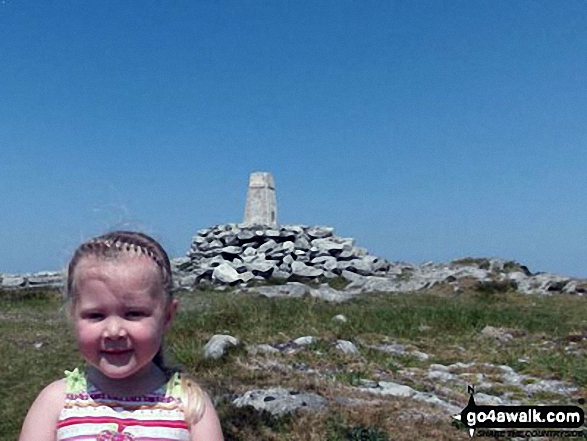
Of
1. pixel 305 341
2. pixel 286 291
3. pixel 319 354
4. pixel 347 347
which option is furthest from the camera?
pixel 286 291

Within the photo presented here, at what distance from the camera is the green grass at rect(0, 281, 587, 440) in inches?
196

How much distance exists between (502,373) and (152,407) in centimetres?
602

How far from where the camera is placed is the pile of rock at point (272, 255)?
19.8 meters

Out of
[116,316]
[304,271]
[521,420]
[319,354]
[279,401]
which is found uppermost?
[304,271]

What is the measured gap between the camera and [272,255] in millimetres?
20906

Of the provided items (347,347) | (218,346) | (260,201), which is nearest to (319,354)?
(347,347)

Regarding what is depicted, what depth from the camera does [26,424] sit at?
2.31 meters

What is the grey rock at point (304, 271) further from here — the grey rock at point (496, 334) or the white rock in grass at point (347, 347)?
the white rock in grass at point (347, 347)

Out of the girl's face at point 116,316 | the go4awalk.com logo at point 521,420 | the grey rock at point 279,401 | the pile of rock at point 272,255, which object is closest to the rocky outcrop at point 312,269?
the pile of rock at point 272,255

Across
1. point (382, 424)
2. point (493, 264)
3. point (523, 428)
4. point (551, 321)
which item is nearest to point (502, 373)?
point (523, 428)

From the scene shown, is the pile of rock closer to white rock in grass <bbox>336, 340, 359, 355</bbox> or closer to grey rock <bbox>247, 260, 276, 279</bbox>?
grey rock <bbox>247, 260, 276, 279</bbox>

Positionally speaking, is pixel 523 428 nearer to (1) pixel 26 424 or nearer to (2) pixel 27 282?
(1) pixel 26 424

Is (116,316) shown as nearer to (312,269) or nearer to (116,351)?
(116,351)

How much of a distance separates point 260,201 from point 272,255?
337cm
